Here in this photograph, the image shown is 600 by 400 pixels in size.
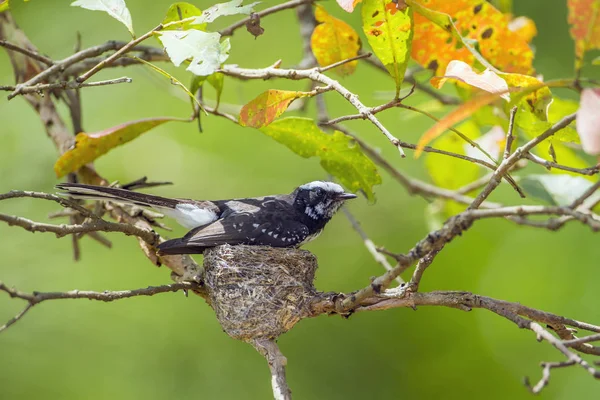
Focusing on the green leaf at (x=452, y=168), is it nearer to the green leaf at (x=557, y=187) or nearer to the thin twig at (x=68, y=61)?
the green leaf at (x=557, y=187)

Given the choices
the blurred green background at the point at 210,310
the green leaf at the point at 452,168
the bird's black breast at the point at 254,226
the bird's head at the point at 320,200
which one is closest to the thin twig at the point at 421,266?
the bird's black breast at the point at 254,226

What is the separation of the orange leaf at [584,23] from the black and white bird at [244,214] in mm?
1858

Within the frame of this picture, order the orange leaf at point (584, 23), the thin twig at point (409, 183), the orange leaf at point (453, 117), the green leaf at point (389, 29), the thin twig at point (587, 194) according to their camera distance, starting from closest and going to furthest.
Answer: the orange leaf at point (453, 117), the thin twig at point (587, 194), the green leaf at point (389, 29), the orange leaf at point (584, 23), the thin twig at point (409, 183)

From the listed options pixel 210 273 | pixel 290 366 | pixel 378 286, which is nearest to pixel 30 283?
pixel 290 366

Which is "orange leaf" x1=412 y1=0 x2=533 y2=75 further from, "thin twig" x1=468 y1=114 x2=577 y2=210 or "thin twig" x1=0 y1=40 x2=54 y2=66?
"thin twig" x1=0 y1=40 x2=54 y2=66

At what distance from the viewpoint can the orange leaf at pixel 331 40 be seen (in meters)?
3.12

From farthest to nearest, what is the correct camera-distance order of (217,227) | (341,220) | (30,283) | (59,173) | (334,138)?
1. (341,220)
2. (30,283)
3. (217,227)
4. (59,173)
5. (334,138)

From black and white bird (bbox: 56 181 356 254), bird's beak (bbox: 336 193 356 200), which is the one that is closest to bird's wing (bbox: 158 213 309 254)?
black and white bird (bbox: 56 181 356 254)

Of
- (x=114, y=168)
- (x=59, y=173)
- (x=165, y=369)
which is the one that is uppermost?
(x=59, y=173)

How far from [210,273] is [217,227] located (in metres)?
0.40

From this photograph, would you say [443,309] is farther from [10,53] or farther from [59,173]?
[10,53]

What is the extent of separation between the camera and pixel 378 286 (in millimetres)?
2062

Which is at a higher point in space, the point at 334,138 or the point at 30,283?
the point at 334,138

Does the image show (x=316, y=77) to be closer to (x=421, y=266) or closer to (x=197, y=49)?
(x=197, y=49)
